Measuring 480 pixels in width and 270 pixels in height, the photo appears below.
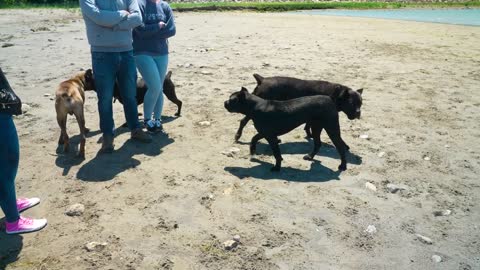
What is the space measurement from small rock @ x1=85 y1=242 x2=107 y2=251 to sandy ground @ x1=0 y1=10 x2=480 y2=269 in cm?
4

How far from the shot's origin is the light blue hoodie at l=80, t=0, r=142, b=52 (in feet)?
18.2

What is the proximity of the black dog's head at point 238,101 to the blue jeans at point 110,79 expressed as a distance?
1.50 m

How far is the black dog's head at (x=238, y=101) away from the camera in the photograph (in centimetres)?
623

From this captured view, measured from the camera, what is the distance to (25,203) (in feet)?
16.3

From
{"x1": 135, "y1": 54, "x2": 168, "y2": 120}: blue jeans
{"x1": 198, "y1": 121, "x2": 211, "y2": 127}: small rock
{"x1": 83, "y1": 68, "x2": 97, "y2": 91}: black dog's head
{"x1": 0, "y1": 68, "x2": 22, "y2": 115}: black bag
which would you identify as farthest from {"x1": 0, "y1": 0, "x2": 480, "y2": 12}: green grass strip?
{"x1": 0, "y1": 68, "x2": 22, "y2": 115}: black bag

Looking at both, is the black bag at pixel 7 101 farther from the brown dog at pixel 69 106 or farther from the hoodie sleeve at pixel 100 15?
the brown dog at pixel 69 106

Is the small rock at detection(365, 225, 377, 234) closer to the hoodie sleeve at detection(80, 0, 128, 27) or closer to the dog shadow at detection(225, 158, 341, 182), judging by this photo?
the dog shadow at detection(225, 158, 341, 182)

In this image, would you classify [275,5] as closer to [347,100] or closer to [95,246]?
[347,100]

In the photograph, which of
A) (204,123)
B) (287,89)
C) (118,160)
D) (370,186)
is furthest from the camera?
(204,123)

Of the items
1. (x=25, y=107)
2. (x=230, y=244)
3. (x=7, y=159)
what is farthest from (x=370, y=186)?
(x=25, y=107)

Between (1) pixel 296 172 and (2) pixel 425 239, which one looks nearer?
(2) pixel 425 239

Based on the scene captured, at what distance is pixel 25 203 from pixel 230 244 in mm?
2496

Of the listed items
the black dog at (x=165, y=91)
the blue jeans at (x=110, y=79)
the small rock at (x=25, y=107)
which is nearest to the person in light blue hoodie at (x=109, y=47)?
the blue jeans at (x=110, y=79)

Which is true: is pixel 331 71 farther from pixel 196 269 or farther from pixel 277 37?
pixel 196 269
